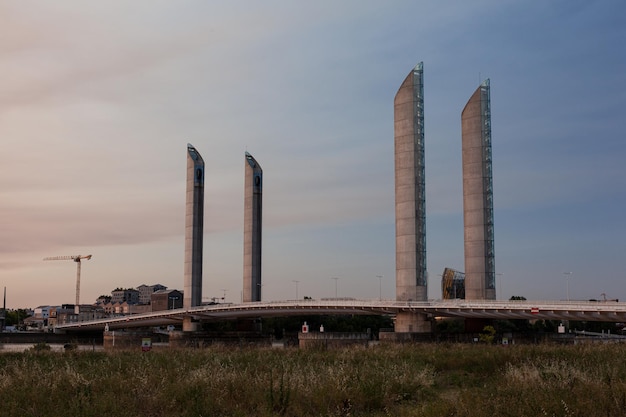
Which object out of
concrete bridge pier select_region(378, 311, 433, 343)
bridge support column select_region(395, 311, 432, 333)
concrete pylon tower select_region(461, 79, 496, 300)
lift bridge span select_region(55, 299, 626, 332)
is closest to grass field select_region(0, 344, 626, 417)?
lift bridge span select_region(55, 299, 626, 332)

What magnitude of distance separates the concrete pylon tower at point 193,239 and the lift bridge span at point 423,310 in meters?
5.52

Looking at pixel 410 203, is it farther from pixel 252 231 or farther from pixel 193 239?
pixel 193 239

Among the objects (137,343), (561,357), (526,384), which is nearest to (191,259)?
(137,343)

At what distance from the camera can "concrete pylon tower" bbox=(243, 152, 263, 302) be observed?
137 metres

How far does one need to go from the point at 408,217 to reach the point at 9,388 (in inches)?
2952

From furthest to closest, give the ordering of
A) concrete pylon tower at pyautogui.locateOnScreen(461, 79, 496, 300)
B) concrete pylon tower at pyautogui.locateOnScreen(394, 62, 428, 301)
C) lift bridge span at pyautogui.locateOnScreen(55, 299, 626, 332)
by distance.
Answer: concrete pylon tower at pyautogui.locateOnScreen(461, 79, 496, 300) → concrete pylon tower at pyautogui.locateOnScreen(394, 62, 428, 301) → lift bridge span at pyautogui.locateOnScreen(55, 299, 626, 332)

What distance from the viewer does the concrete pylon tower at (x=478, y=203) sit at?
97375 mm

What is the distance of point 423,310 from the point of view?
292 ft

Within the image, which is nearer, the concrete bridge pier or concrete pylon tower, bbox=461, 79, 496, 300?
the concrete bridge pier

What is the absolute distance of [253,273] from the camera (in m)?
137

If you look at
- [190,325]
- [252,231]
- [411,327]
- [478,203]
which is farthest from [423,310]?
[190,325]

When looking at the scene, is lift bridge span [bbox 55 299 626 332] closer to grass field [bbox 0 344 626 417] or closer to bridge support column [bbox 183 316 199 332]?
bridge support column [bbox 183 316 199 332]

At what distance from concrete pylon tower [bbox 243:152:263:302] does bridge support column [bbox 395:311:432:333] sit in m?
49.8

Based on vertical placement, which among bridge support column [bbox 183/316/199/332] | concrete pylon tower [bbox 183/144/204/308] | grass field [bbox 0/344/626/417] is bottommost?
bridge support column [bbox 183/316/199/332]
